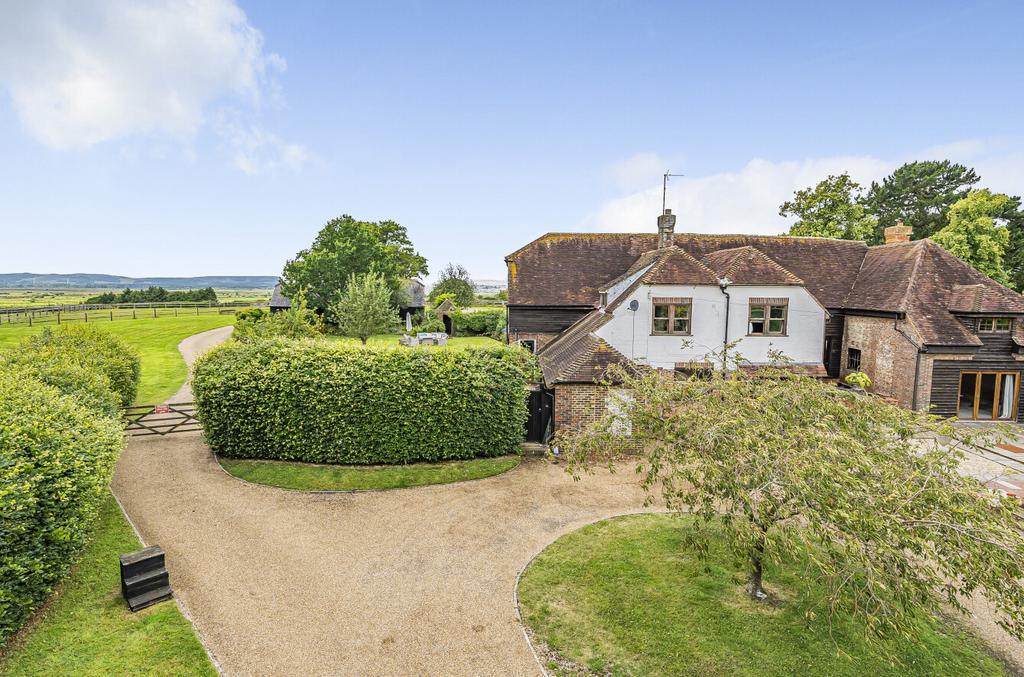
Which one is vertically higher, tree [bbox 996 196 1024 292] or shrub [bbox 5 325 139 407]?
tree [bbox 996 196 1024 292]

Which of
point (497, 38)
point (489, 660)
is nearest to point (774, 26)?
point (497, 38)

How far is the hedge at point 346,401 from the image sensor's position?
12992 millimetres

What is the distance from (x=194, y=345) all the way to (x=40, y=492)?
3458 cm

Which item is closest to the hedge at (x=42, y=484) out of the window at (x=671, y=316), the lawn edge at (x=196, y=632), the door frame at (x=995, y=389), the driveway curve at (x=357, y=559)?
the lawn edge at (x=196, y=632)

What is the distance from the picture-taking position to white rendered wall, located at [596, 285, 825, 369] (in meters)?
18.3

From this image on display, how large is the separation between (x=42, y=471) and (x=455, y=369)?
846 cm

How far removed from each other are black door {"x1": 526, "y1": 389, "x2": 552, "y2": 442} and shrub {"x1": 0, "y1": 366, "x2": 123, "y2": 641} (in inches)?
412

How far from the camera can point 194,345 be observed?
36125mm

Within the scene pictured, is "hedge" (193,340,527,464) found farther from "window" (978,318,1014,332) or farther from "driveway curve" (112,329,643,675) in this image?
"window" (978,318,1014,332)

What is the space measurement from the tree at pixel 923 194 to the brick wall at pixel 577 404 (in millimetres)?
44204

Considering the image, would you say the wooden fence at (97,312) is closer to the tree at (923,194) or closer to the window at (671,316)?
the window at (671,316)

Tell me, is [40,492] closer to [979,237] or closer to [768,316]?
[768,316]

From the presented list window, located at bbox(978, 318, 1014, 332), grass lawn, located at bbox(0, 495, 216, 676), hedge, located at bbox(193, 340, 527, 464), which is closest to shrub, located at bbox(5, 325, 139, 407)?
hedge, located at bbox(193, 340, 527, 464)

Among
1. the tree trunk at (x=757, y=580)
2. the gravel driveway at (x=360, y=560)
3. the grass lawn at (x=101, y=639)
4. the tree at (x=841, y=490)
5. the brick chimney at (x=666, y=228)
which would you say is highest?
the brick chimney at (x=666, y=228)
